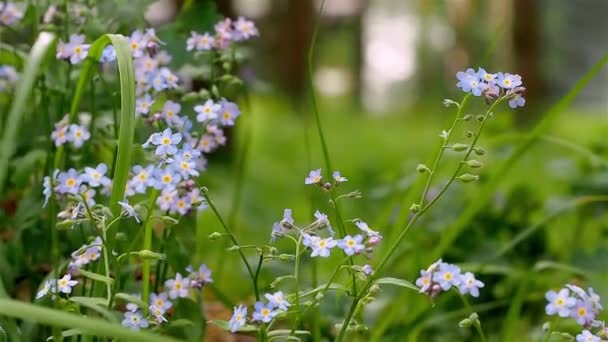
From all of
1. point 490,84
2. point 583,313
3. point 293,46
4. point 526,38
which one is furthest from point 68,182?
point 293,46

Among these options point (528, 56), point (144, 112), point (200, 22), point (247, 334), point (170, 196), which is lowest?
point (247, 334)

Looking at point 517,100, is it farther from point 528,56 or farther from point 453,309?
point 528,56

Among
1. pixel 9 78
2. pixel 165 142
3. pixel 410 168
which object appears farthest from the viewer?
pixel 410 168

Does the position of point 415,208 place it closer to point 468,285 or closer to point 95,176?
point 468,285

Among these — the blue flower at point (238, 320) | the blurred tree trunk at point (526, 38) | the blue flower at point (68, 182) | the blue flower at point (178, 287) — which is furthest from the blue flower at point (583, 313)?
the blurred tree trunk at point (526, 38)

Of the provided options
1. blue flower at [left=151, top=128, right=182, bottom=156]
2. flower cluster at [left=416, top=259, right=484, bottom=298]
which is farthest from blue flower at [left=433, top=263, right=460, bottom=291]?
blue flower at [left=151, top=128, right=182, bottom=156]

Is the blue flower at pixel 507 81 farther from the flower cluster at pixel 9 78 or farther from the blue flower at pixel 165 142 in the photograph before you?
the flower cluster at pixel 9 78

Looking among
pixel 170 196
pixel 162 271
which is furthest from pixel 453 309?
pixel 170 196
